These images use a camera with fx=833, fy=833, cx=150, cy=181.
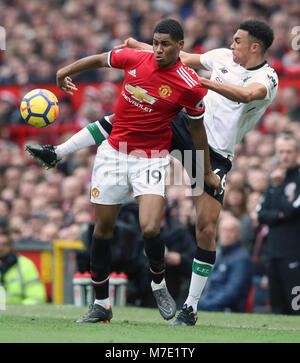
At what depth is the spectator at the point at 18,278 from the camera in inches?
436

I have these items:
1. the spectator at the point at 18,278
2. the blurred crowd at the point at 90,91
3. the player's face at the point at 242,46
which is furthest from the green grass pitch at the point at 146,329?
the player's face at the point at 242,46

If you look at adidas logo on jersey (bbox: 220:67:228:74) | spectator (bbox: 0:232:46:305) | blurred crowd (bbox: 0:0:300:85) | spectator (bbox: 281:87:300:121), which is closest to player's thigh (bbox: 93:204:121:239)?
adidas logo on jersey (bbox: 220:67:228:74)

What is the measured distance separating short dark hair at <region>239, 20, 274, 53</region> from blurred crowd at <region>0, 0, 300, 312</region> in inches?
120

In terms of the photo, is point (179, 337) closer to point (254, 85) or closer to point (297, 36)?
point (254, 85)

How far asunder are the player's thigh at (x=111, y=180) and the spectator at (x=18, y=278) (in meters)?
4.08

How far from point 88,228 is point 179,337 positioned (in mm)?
4386

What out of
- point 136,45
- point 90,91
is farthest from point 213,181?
point 90,91

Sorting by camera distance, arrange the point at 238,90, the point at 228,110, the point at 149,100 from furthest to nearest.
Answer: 1. the point at 228,110
2. the point at 149,100
3. the point at 238,90

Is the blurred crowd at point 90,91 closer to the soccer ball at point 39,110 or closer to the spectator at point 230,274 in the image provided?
the spectator at point 230,274

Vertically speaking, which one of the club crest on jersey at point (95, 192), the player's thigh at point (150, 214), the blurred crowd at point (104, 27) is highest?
the blurred crowd at point (104, 27)

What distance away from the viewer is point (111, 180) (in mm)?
7195

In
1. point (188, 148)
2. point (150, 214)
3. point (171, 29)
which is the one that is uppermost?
point (171, 29)

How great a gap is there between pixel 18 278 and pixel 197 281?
423cm

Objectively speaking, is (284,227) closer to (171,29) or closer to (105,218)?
(105,218)
